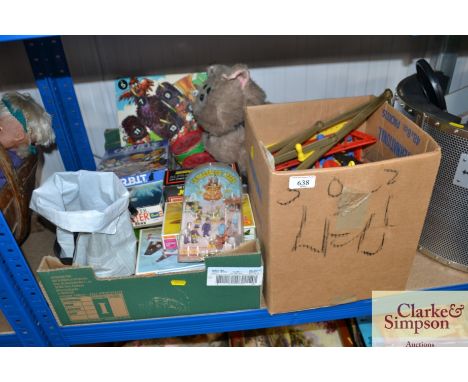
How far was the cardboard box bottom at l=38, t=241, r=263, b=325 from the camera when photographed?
0.72 metres

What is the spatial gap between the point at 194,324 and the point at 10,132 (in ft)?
2.01

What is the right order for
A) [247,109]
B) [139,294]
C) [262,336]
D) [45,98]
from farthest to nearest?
[262,336] → [45,98] → [247,109] → [139,294]

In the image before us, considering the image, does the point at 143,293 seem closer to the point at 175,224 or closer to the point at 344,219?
the point at 175,224

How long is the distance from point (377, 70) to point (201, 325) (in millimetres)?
909

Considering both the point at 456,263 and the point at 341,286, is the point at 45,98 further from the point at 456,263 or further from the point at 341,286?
the point at 456,263

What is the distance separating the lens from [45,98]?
990 mm

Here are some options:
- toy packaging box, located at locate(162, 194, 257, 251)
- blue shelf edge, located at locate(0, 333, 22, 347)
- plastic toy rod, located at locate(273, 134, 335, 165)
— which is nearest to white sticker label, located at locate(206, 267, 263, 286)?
toy packaging box, located at locate(162, 194, 257, 251)

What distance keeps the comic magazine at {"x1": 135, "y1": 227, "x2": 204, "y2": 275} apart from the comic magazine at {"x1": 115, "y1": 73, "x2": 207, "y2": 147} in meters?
0.35

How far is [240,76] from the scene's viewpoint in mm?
961

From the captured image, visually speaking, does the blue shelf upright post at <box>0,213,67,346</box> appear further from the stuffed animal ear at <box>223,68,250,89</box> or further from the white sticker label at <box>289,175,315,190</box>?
the stuffed animal ear at <box>223,68,250,89</box>

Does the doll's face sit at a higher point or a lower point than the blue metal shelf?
higher

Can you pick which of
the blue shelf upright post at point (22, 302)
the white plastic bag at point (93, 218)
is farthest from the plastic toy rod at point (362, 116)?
the blue shelf upright post at point (22, 302)
